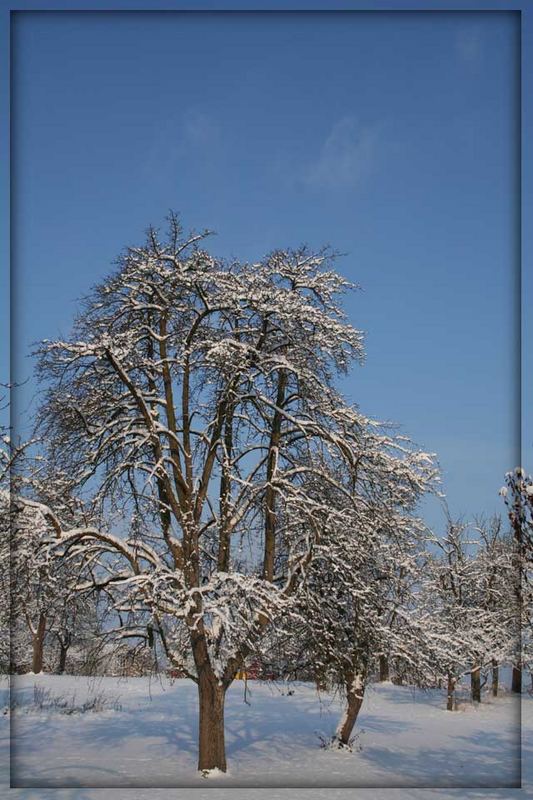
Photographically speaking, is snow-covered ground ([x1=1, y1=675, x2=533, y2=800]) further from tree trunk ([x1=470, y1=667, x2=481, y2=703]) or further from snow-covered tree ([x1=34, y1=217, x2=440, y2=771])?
snow-covered tree ([x1=34, y1=217, x2=440, y2=771])

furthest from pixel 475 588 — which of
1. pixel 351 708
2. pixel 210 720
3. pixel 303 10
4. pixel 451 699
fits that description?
pixel 303 10

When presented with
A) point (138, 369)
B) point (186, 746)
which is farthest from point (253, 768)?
point (138, 369)

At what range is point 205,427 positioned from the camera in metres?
12.2

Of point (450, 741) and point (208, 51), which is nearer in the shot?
point (208, 51)

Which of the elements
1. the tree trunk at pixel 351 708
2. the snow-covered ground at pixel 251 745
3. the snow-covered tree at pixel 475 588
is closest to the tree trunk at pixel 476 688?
the snow-covered tree at pixel 475 588

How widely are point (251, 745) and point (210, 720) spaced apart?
4.33m

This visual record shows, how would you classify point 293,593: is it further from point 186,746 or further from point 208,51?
point 208,51

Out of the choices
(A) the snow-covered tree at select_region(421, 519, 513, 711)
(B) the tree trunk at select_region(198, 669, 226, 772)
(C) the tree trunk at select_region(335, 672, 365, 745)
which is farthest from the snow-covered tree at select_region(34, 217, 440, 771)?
(A) the snow-covered tree at select_region(421, 519, 513, 711)

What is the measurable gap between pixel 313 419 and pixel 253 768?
18.9ft

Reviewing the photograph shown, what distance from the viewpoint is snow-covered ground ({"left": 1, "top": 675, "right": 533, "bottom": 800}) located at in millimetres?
10711

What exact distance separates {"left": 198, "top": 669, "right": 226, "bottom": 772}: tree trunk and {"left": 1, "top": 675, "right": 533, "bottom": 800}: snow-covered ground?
0.92 feet

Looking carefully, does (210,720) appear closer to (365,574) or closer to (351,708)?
(365,574)

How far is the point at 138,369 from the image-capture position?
11.9 meters

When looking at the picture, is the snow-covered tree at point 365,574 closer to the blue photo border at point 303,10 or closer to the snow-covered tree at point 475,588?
the blue photo border at point 303,10
